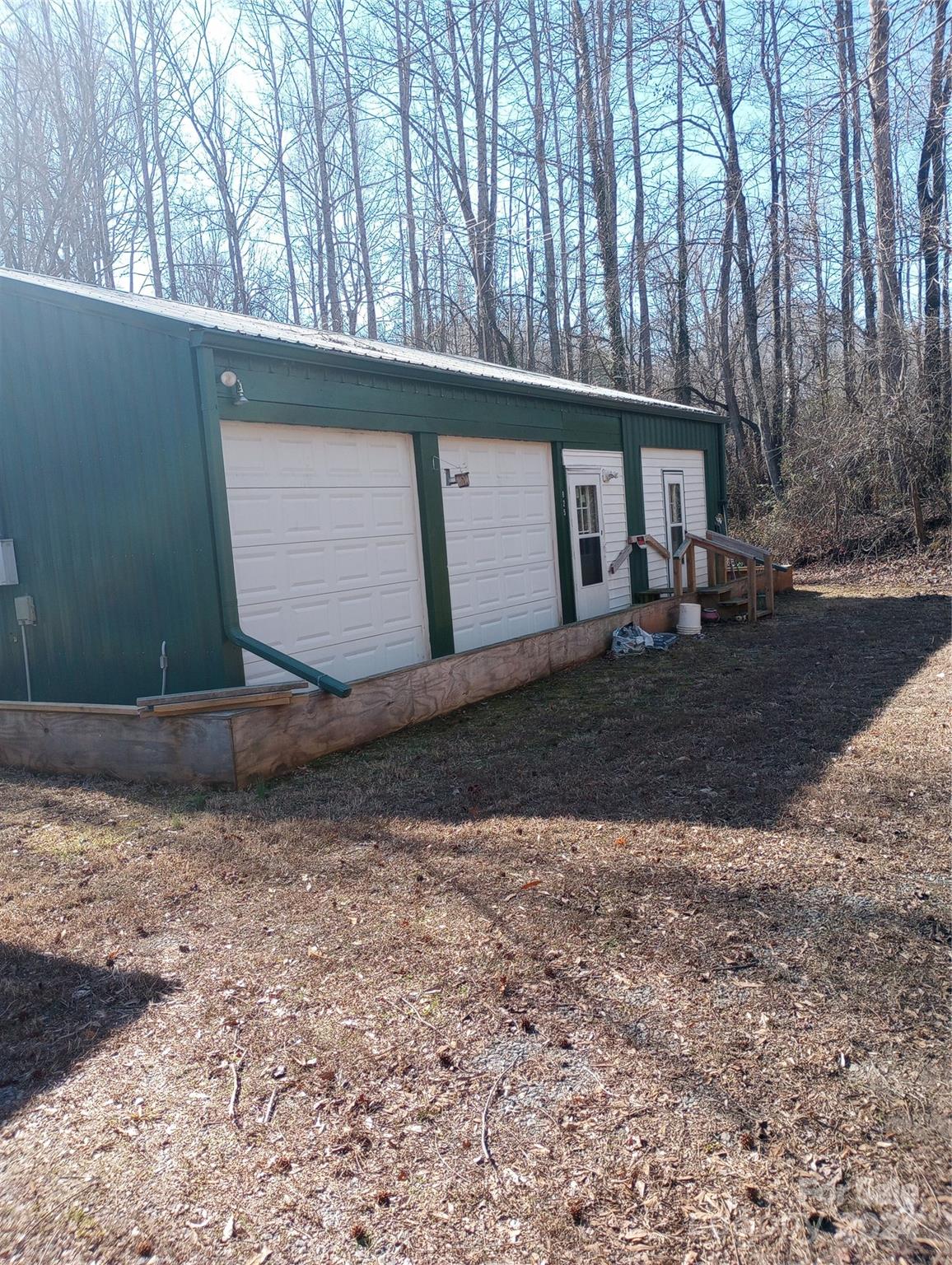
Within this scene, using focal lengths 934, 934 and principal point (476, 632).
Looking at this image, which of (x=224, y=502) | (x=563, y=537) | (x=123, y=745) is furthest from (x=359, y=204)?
(x=123, y=745)

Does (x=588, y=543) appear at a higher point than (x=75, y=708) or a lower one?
higher

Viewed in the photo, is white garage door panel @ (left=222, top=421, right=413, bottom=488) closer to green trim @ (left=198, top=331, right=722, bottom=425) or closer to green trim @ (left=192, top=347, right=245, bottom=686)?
green trim @ (left=192, top=347, right=245, bottom=686)

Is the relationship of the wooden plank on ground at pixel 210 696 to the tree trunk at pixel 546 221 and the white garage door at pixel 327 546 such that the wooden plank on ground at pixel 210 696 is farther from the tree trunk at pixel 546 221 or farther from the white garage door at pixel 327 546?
the tree trunk at pixel 546 221

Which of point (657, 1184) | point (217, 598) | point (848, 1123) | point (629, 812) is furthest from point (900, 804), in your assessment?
point (217, 598)

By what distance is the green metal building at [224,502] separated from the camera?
6.44 m

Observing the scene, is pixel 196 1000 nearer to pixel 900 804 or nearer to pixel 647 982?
pixel 647 982

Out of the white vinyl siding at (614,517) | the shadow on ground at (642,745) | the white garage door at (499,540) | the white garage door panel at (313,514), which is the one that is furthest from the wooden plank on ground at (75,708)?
the white vinyl siding at (614,517)

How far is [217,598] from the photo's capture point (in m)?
6.37

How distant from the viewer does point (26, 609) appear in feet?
24.8

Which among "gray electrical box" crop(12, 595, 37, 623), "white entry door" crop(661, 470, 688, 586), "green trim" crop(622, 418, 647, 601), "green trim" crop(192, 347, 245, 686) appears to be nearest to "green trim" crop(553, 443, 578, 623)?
"green trim" crop(622, 418, 647, 601)

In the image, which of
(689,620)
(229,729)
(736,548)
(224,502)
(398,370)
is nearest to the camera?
(229,729)

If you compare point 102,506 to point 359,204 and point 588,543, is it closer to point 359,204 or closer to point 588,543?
point 588,543

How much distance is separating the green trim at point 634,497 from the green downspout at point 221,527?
6888 mm

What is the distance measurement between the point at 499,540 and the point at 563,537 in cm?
137
